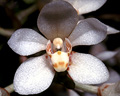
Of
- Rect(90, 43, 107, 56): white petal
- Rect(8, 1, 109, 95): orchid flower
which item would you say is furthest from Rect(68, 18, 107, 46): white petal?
Rect(90, 43, 107, 56): white petal

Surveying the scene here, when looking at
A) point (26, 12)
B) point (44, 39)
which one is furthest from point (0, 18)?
point (44, 39)

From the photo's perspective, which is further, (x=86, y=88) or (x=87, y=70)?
(x=86, y=88)

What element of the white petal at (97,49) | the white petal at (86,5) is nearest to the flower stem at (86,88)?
the white petal at (86,5)

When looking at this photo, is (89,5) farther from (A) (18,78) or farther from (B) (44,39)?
(A) (18,78)

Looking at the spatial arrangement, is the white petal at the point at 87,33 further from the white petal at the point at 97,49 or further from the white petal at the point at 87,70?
the white petal at the point at 97,49

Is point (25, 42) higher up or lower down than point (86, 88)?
higher up

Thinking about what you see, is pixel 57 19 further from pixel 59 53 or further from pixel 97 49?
pixel 97 49

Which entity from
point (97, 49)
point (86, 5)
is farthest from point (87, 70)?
point (97, 49)
